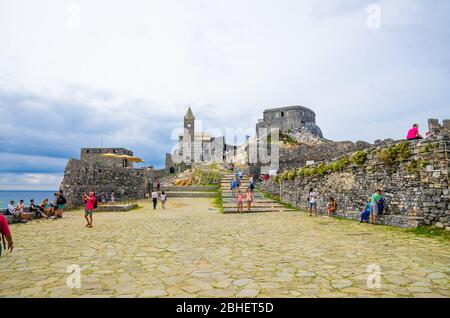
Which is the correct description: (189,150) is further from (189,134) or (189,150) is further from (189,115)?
(189,115)

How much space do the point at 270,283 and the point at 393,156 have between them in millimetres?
10110

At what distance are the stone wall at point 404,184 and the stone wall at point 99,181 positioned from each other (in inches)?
707

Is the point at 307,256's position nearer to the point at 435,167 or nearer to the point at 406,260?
the point at 406,260

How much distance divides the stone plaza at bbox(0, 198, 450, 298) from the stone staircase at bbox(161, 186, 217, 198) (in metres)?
20.8

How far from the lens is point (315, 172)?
1800cm

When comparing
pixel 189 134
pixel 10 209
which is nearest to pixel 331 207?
pixel 10 209

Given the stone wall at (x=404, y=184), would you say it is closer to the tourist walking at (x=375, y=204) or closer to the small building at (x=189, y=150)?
the tourist walking at (x=375, y=204)

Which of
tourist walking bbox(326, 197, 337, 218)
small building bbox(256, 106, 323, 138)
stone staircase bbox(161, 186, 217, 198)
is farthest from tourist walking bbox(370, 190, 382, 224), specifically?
small building bbox(256, 106, 323, 138)

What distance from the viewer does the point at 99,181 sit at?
2422 centimetres

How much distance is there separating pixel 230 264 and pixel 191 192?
26897mm

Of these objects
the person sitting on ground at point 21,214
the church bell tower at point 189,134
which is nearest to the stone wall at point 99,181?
the person sitting on ground at point 21,214

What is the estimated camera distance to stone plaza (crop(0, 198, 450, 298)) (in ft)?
14.5
